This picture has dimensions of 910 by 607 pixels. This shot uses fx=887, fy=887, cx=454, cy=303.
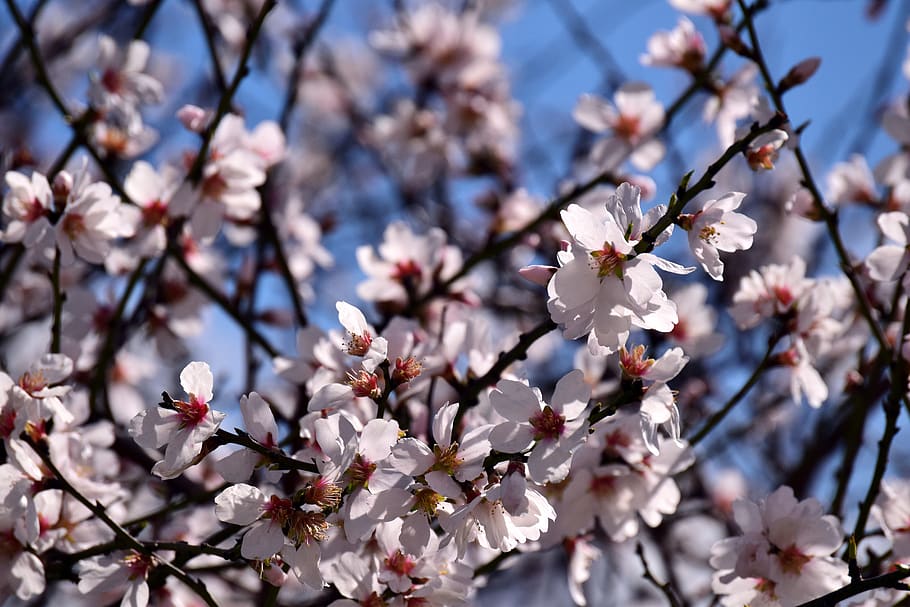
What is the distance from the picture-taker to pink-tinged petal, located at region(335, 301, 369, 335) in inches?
59.0

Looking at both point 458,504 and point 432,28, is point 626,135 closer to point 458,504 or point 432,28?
point 458,504

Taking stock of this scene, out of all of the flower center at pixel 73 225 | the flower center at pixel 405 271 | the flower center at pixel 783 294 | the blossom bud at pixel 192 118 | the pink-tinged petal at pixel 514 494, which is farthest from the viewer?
the flower center at pixel 405 271

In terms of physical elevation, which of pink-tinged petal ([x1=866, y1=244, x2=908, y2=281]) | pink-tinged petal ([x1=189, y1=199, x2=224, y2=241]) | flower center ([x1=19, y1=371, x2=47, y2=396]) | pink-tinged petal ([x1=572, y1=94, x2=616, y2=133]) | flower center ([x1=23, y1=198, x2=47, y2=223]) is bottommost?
pink-tinged petal ([x1=866, y1=244, x2=908, y2=281])

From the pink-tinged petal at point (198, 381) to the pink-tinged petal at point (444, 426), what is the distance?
16.1 inches

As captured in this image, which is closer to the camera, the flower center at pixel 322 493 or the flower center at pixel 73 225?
the flower center at pixel 322 493

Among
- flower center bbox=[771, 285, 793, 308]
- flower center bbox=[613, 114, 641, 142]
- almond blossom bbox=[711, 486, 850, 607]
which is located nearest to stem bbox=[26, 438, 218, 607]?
almond blossom bbox=[711, 486, 850, 607]

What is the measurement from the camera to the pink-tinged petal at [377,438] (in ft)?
4.66

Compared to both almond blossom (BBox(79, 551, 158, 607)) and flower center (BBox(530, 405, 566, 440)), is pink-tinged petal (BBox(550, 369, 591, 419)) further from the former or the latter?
almond blossom (BBox(79, 551, 158, 607))

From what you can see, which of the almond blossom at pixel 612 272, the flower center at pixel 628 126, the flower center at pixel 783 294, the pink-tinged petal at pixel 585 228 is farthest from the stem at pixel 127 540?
the flower center at pixel 628 126

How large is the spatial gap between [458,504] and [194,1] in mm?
Result: 1980

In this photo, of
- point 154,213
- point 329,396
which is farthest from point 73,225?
point 329,396

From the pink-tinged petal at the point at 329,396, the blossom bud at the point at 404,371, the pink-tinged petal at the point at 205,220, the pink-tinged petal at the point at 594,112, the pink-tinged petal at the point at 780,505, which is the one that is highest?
the pink-tinged petal at the point at 594,112

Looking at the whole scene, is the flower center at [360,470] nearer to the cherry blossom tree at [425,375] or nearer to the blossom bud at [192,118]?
the cherry blossom tree at [425,375]

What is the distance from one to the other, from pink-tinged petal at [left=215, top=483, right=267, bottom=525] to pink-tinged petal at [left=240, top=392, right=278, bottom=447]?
3.6 inches
